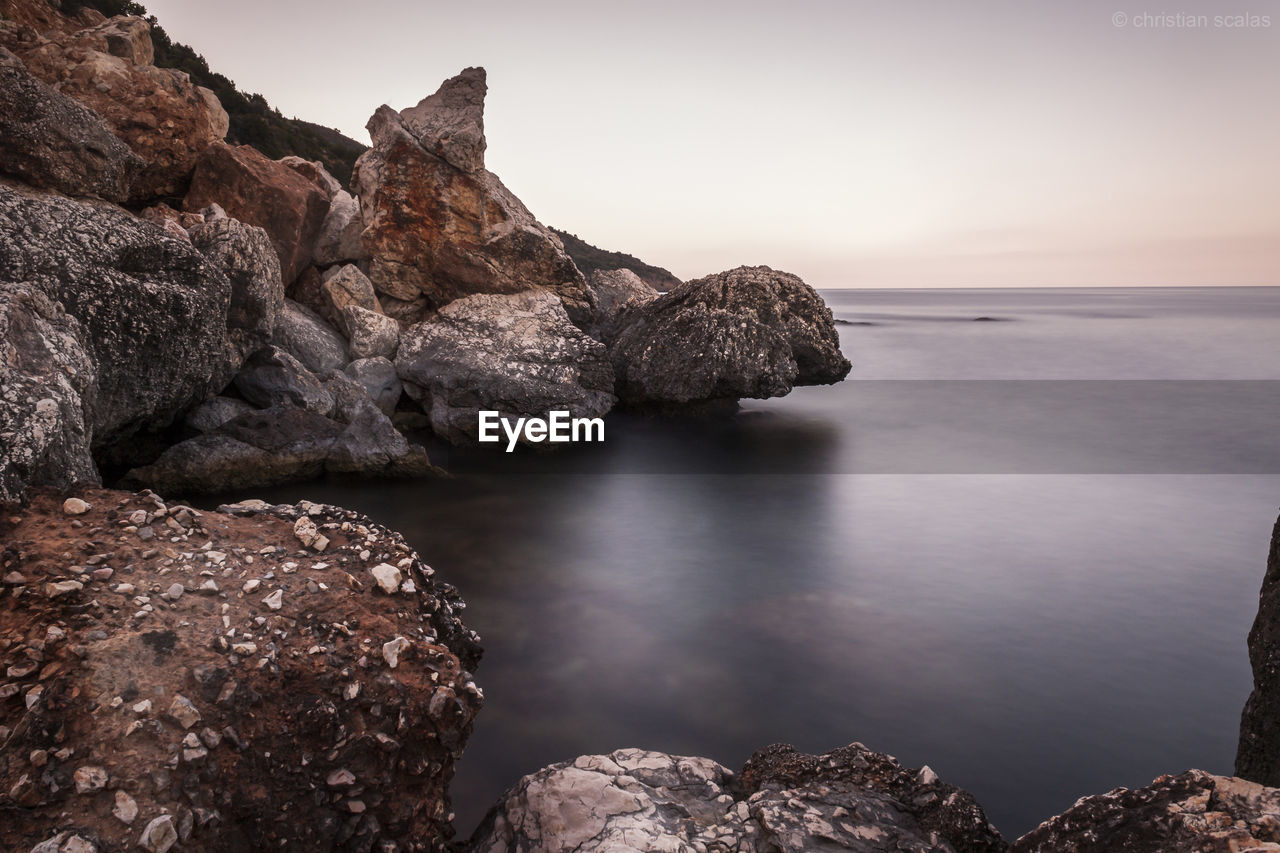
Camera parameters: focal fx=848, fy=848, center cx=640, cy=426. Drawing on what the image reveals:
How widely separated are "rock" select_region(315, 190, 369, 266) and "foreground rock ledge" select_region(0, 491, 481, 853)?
983 cm

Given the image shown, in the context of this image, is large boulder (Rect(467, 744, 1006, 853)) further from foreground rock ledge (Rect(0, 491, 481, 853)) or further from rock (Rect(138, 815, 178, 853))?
rock (Rect(138, 815, 178, 853))

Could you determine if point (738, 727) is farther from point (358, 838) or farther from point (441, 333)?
point (441, 333)

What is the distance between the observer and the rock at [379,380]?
10.6 m

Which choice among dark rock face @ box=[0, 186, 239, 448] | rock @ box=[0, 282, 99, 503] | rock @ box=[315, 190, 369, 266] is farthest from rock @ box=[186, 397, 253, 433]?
rock @ box=[315, 190, 369, 266]

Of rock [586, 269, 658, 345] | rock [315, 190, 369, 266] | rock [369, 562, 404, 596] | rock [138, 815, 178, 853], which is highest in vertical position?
rock [315, 190, 369, 266]

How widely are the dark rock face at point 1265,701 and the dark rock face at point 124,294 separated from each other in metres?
6.51

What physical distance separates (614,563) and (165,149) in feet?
27.0

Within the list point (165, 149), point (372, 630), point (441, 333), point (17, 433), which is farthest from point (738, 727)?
point (165, 149)

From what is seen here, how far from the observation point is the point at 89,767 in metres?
2.13

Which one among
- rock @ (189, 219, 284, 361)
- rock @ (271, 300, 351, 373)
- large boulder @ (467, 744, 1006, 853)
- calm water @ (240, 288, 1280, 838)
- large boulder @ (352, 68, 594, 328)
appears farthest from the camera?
large boulder @ (352, 68, 594, 328)

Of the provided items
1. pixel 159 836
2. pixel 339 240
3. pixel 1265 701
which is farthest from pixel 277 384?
pixel 1265 701

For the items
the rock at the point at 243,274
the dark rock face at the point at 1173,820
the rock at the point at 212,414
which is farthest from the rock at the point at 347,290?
the dark rock face at the point at 1173,820

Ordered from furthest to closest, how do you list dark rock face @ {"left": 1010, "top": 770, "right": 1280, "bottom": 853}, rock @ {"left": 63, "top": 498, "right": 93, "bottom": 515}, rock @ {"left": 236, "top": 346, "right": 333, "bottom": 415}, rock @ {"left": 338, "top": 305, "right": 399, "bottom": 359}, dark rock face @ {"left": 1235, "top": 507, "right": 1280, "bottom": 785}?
rock @ {"left": 338, "top": 305, "right": 399, "bottom": 359} → rock @ {"left": 236, "top": 346, "right": 333, "bottom": 415} → rock @ {"left": 63, "top": 498, "right": 93, "bottom": 515} → dark rock face @ {"left": 1235, "top": 507, "right": 1280, "bottom": 785} → dark rock face @ {"left": 1010, "top": 770, "right": 1280, "bottom": 853}

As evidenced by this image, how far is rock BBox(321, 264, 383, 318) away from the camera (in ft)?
37.0
